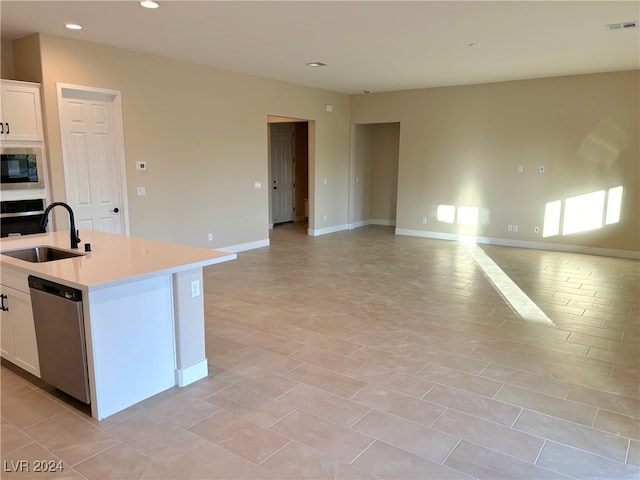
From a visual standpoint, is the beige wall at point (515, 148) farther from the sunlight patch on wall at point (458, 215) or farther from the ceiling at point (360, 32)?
the ceiling at point (360, 32)

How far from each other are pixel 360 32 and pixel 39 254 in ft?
11.8

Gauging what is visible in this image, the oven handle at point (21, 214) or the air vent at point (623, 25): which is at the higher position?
the air vent at point (623, 25)

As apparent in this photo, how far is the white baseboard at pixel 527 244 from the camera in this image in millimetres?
7086

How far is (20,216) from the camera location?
4652 mm

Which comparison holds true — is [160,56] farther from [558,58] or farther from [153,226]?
[558,58]

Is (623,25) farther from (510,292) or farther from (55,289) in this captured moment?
(55,289)

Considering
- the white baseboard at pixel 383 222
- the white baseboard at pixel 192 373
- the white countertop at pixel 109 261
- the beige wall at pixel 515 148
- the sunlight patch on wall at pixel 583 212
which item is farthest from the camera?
the white baseboard at pixel 383 222

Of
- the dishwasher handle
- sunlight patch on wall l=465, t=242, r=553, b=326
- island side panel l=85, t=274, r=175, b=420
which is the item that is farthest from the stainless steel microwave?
sunlight patch on wall l=465, t=242, r=553, b=326

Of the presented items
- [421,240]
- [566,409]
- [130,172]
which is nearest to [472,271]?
[421,240]

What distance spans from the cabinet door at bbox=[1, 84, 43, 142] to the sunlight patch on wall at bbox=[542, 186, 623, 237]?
756cm

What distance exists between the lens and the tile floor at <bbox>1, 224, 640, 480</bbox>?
2258 mm

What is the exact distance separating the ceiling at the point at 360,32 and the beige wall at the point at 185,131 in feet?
0.83

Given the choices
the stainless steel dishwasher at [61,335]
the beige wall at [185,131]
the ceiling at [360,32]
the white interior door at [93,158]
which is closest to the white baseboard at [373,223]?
the beige wall at [185,131]

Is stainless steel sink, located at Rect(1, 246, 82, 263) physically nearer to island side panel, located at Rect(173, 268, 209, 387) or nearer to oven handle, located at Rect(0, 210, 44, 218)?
island side panel, located at Rect(173, 268, 209, 387)
